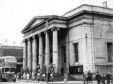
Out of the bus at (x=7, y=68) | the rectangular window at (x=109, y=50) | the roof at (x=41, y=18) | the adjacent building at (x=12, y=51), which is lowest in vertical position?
the bus at (x=7, y=68)

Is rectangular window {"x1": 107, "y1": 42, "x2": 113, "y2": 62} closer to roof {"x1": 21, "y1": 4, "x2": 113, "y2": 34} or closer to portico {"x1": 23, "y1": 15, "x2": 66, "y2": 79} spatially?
roof {"x1": 21, "y1": 4, "x2": 113, "y2": 34}

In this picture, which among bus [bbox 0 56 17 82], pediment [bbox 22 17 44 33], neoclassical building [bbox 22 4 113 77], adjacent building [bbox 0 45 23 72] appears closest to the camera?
bus [bbox 0 56 17 82]

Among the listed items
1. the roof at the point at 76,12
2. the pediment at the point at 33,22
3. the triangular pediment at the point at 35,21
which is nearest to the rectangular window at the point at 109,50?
the roof at the point at 76,12

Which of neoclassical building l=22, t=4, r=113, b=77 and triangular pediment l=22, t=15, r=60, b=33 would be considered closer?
neoclassical building l=22, t=4, r=113, b=77

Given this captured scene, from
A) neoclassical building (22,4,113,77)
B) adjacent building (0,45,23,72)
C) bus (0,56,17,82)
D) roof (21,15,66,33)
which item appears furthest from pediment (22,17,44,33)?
adjacent building (0,45,23,72)

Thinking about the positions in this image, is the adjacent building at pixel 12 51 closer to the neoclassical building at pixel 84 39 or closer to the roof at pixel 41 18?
the roof at pixel 41 18

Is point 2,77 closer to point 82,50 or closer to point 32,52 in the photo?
point 82,50

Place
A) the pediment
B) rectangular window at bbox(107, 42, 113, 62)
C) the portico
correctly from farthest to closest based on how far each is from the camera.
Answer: the pediment, the portico, rectangular window at bbox(107, 42, 113, 62)

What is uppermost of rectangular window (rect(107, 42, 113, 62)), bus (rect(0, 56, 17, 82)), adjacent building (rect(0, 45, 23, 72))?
adjacent building (rect(0, 45, 23, 72))

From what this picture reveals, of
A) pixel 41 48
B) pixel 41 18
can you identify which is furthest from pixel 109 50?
pixel 41 18

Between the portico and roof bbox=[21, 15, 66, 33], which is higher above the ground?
roof bbox=[21, 15, 66, 33]

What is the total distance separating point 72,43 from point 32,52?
16.9 meters

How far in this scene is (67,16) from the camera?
161ft

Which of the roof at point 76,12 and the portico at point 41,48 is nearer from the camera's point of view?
the roof at point 76,12
